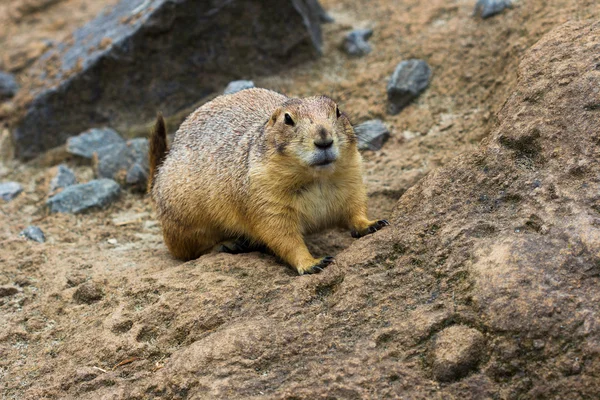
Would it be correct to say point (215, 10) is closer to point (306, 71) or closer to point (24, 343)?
point (306, 71)

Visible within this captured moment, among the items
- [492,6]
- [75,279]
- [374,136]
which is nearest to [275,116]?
[75,279]

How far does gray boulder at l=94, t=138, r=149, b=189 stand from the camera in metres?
7.77

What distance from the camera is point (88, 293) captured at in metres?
5.12

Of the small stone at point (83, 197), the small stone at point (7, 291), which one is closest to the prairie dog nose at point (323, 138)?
the small stone at point (7, 291)

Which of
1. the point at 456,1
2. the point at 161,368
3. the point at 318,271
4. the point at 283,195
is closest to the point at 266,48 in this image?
the point at 456,1

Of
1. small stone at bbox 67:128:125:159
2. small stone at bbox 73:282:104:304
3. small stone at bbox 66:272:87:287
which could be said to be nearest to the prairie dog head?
small stone at bbox 73:282:104:304

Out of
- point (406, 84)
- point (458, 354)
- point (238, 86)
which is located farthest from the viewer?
point (238, 86)

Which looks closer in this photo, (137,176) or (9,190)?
(137,176)

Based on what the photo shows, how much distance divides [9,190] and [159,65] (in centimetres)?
243

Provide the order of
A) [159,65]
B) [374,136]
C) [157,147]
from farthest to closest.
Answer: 1. [159,65]
2. [374,136]
3. [157,147]

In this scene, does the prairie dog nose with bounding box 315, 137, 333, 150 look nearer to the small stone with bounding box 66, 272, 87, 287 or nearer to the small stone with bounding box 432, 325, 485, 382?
the small stone with bounding box 432, 325, 485, 382

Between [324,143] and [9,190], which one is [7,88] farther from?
[324,143]

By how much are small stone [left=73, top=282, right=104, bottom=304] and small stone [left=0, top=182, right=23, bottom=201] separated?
126 inches

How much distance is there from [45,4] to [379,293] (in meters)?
10.8
